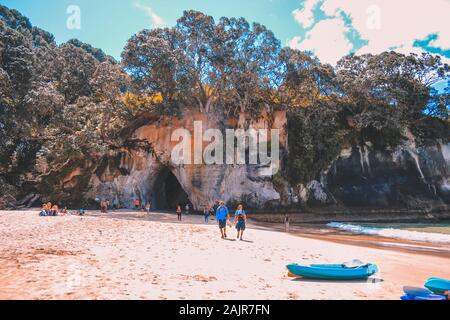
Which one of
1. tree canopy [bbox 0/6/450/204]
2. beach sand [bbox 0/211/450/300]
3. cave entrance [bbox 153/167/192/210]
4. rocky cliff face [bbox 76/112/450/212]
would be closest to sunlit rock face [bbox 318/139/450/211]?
rocky cliff face [bbox 76/112/450/212]

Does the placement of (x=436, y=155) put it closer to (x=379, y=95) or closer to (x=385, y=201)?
(x=385, y=201)

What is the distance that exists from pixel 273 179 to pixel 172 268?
2218cm

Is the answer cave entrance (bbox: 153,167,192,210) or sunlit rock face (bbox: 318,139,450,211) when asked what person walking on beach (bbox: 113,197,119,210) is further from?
sunlit rock face (bbox: 318,139,450,211)

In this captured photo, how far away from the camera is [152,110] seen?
28703mm

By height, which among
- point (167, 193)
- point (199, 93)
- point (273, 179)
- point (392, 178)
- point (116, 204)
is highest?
point (199, 93)

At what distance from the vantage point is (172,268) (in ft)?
25.6

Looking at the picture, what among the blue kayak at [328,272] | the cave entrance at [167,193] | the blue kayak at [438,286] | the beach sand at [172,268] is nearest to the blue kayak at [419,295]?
the beach sand at [172,268]

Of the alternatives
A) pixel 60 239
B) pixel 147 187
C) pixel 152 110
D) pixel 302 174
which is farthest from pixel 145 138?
pixel 60 239

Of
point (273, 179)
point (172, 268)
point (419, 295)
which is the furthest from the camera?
point (273, 179)

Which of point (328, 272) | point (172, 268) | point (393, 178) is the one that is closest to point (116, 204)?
point (172, 268)

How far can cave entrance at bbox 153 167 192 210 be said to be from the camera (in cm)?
3214

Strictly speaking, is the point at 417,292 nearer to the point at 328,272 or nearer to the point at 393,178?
the point at 328,272
